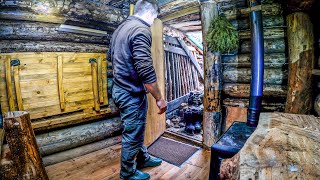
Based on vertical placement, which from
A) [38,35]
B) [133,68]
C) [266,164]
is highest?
[38,35]

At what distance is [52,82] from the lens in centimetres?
330

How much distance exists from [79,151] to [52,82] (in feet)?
4.85

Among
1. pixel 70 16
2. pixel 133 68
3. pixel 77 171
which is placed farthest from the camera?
pixel 70 16

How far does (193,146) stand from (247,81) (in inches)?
67.4

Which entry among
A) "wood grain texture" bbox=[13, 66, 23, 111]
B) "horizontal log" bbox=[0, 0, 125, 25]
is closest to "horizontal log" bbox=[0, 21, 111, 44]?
"horizontal log" bbox=[0, 0, 125, 25]

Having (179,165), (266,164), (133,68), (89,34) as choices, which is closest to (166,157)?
(179,165)

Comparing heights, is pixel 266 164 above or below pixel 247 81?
below

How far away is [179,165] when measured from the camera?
3.02m

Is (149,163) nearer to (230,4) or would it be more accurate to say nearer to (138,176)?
(138,176)

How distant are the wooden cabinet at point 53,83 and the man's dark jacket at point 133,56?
1.52m

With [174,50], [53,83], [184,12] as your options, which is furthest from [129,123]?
[174,50]

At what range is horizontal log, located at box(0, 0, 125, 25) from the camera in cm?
296

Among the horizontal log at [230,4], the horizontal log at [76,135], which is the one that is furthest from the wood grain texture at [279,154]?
the horizontal log at [76,135]

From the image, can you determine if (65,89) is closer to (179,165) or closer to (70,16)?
(70,16)
